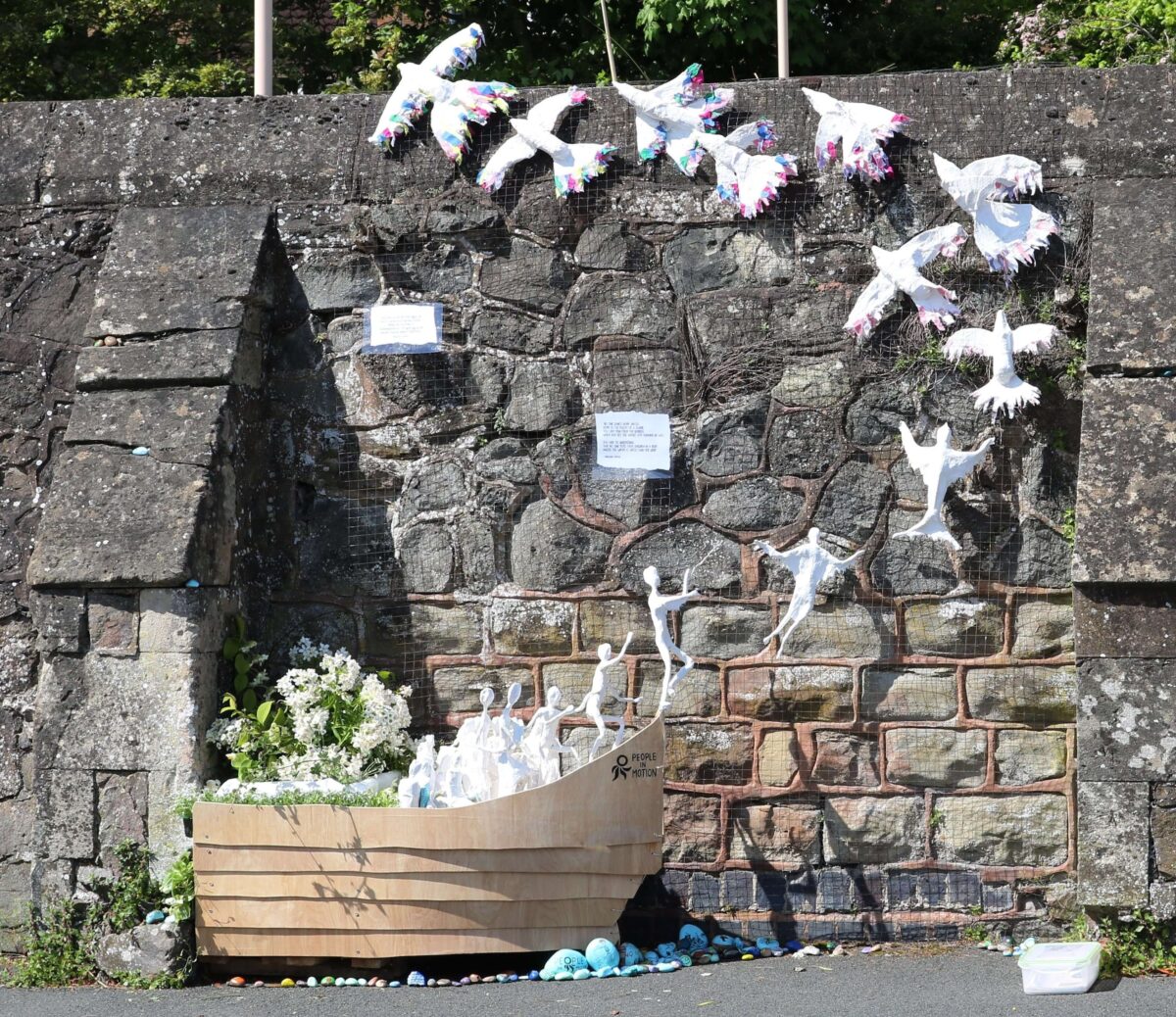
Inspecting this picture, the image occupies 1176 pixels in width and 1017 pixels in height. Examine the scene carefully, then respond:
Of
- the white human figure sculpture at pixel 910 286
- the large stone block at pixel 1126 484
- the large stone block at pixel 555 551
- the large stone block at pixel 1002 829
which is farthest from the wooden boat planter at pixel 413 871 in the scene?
the white human figure sculpture at pixel 910 286

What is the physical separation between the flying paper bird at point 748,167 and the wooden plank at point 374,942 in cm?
230

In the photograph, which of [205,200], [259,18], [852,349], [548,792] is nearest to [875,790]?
A: [548,792]

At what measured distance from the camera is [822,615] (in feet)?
14.3

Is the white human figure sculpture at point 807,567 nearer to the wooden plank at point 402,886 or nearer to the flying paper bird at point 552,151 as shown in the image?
the wooden plank at point 402,886

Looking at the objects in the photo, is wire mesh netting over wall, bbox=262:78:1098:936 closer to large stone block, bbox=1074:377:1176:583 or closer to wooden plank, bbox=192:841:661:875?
large stone block, bbox=1074:377:1176:583

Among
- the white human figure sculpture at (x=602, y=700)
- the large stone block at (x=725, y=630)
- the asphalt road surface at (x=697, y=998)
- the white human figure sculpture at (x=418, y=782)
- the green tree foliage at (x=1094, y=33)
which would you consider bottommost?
the asphalt road surface at (x=697, y=998)

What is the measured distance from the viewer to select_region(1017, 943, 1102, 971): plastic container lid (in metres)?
3.71

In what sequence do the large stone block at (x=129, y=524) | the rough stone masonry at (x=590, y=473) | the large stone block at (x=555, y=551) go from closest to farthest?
the large stone block at (x=129, y=524) → the rough stone masonry at (x=590, y=473) → the large stone block at (x=555, y=551)

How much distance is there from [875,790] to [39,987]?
8.33 ft

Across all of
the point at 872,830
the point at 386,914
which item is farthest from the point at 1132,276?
the point at 386,914

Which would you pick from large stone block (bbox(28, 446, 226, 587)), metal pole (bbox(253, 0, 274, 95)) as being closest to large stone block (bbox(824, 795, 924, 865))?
large stone block (bbox(28, 446, 226, 587))

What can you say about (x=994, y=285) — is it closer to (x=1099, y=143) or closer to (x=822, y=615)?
(x=1099, y=143)

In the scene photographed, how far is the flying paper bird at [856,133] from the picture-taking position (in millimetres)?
4344

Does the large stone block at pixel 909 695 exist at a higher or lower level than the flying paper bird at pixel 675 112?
lower
